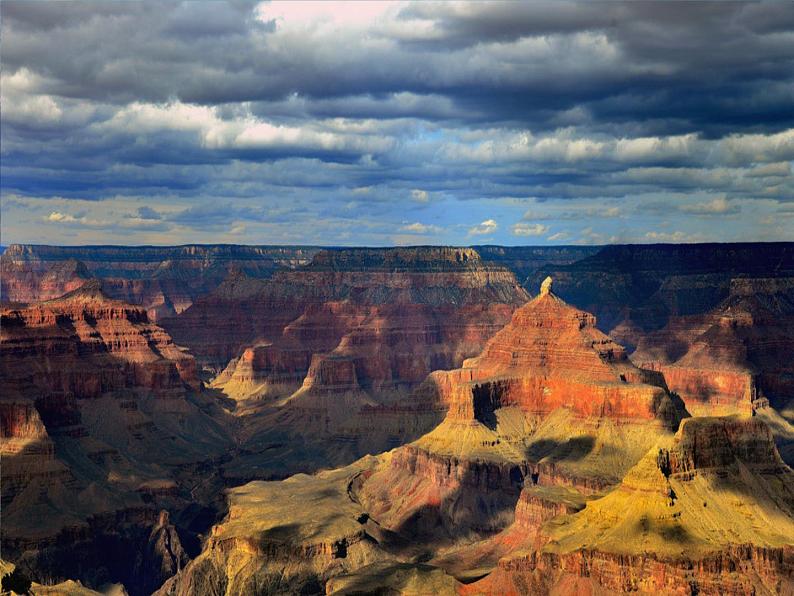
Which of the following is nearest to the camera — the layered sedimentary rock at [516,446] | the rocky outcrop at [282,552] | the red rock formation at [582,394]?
the rocky outcrop at [282,552]

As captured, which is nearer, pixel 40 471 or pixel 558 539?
pixel 558 539

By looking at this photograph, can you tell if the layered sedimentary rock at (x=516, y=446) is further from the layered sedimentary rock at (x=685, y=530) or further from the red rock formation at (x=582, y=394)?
the layered sedimentary rock at (x=685, y=530)

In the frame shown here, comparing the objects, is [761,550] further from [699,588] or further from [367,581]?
[367,581]

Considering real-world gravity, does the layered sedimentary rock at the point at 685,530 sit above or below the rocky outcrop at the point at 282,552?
above

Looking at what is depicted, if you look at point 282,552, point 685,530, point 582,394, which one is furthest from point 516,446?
point 685,530

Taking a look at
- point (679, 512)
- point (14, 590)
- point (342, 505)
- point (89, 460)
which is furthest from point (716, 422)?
point (89, 460)

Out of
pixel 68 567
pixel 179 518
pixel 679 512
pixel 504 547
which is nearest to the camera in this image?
pixel 679 512

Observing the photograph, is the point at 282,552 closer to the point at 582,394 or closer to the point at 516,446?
the point at 516,446

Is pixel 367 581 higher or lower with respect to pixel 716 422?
lower

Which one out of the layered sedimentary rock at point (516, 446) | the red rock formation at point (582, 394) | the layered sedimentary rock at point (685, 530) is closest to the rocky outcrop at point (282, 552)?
the layered sedimentary rock at point (516, 446)
